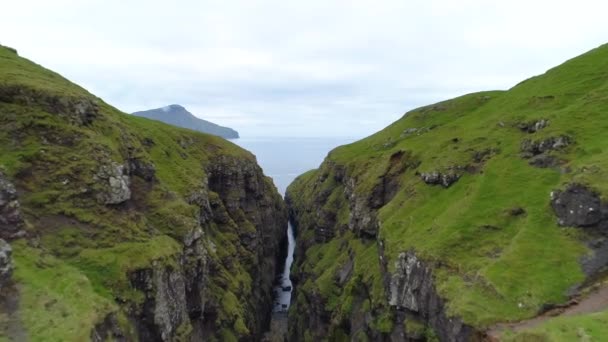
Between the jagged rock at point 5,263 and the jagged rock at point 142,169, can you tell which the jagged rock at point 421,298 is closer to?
the jagged rock at point 5,263

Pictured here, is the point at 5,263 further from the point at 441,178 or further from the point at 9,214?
the point at 441,178

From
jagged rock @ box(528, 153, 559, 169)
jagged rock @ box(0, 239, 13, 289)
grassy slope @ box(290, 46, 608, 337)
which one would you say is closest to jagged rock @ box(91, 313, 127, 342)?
jagged rock @ box(0, 239, 13, 289)

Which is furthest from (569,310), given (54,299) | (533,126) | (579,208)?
(54,299)

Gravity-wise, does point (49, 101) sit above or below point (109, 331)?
above

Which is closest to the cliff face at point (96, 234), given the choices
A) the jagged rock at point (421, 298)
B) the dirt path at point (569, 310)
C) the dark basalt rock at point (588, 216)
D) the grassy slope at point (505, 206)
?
the grassy slope at point (505, 206)

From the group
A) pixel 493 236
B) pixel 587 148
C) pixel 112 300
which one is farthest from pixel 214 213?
pixel 587 148

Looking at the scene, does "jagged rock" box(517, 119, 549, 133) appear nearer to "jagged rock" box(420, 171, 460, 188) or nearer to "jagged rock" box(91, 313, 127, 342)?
"jagged rock" box(420, 171, 460, 188)

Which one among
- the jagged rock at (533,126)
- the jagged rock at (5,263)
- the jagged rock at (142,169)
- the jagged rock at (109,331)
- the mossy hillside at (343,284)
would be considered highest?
the jagged rock at (533,126)
